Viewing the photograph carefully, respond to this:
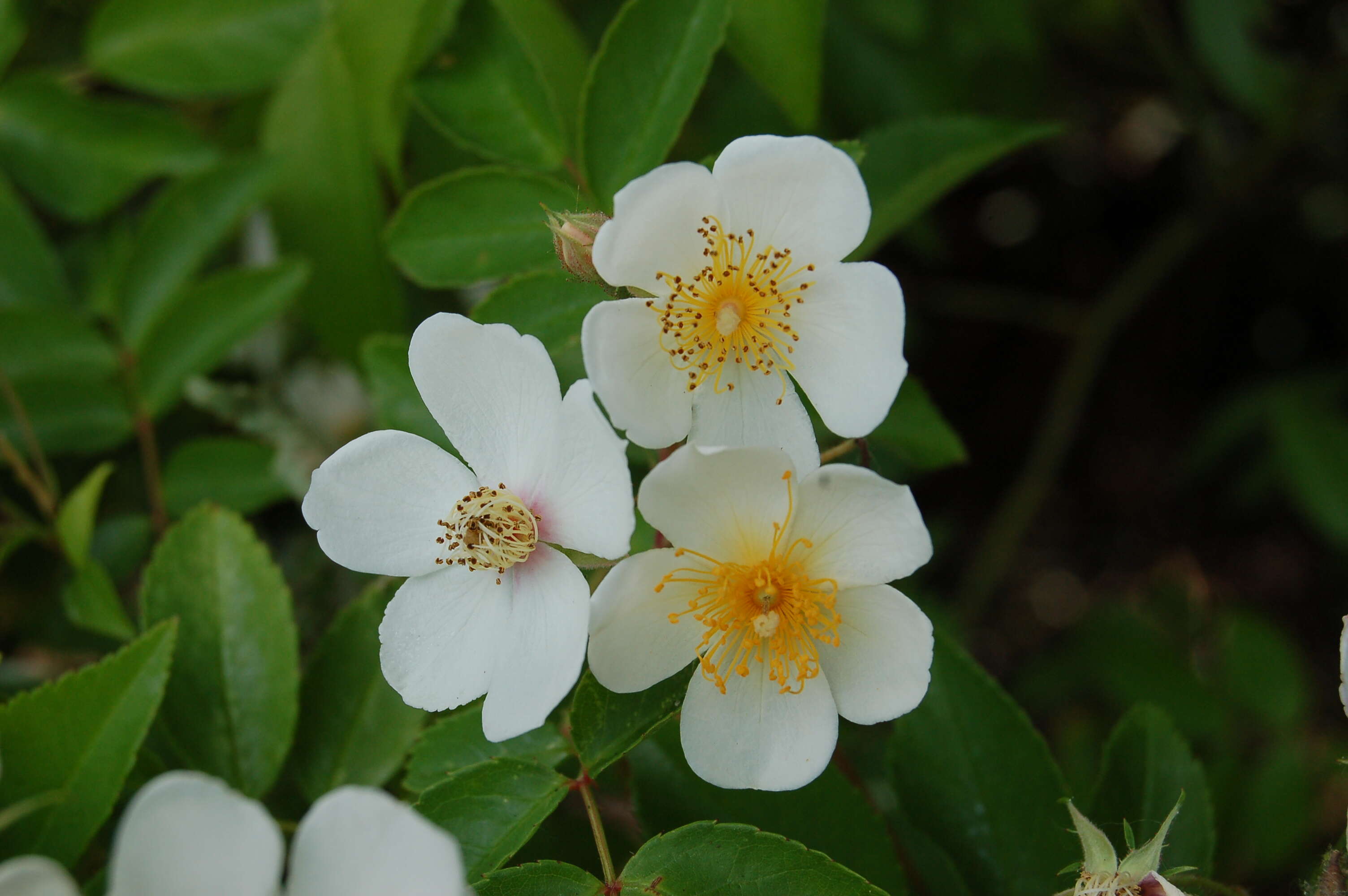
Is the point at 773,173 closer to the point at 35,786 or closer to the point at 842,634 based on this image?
the point at 842,634

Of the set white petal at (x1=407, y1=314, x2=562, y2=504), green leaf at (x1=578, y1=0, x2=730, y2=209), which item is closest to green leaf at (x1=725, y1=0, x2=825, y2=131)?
green leaf at (x1=578, y1=0, x2=730, y2=209)

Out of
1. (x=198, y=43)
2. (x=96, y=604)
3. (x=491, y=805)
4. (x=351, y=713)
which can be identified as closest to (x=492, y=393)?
(x=491, y=805)

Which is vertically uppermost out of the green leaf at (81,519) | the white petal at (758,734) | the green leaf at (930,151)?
the green leaf at (930,151)

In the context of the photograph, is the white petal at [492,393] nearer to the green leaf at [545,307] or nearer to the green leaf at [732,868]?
the green leaf at [545,307]

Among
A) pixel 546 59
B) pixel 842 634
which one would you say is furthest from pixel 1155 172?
pixel 842 634

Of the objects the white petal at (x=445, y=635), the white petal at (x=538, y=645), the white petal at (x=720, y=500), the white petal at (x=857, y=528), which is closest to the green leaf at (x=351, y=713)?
the white petal at (x=445, y=635)

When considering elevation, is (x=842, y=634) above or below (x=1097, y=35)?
below
